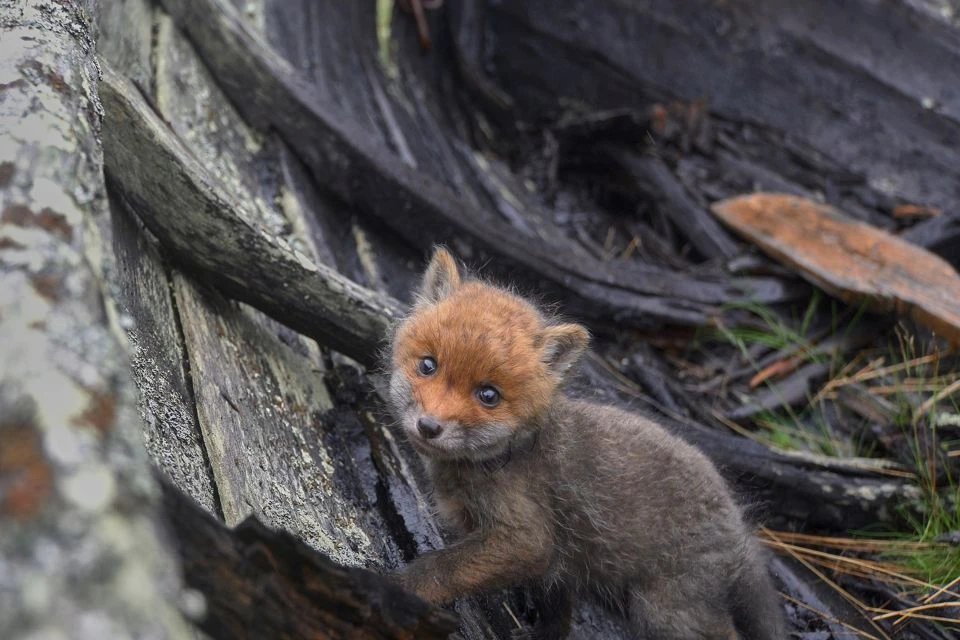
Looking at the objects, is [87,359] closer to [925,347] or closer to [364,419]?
[364,419]

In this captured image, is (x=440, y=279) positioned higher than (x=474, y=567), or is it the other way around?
(x=440, y=279)

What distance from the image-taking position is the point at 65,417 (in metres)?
1.22

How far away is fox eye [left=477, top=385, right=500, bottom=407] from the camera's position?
274 cm

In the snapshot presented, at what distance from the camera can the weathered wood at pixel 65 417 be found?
1.08 m

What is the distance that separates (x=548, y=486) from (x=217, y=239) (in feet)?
4.62

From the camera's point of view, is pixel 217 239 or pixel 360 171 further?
pixel 360 171

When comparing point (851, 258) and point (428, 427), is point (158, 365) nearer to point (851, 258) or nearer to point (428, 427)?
point (428, 427)

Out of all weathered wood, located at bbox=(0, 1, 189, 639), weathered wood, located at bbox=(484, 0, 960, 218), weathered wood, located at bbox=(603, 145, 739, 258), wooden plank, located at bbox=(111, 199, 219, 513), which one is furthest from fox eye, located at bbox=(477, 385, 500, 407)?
weathered wood, located at bbox=(484, 0, 960, 218)

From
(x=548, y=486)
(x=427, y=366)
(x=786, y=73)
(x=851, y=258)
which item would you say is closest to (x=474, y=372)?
(x=427, y=366)

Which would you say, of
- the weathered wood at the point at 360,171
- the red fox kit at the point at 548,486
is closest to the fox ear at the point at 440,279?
the red fox kit at the point at 548,486

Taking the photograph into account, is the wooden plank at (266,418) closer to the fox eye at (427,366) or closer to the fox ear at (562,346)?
the fox eye at (427,366)

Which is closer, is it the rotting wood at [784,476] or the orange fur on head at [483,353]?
the orange fur on head at [483,353]

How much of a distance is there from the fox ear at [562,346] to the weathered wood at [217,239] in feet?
2.14

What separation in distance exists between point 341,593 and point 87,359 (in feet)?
2.23
